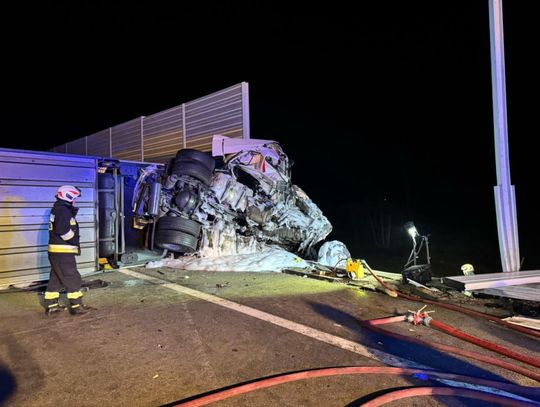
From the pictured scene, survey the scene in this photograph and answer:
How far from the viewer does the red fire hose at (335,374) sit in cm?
270

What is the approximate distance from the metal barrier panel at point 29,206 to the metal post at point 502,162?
7.36 metres

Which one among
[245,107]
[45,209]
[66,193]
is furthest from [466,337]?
[245,107]

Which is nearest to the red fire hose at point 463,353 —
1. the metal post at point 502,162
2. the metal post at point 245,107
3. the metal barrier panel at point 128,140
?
the metal post at point 502,162

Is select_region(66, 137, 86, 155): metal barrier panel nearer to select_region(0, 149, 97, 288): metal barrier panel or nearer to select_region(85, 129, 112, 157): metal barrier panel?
select_region(85, 129, 112, 157): metal barrier panel

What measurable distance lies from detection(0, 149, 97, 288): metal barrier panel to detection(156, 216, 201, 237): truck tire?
144 centimetres

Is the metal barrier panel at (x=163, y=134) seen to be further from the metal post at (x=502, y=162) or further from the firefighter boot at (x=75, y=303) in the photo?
the metal post at (x=502, y=162)

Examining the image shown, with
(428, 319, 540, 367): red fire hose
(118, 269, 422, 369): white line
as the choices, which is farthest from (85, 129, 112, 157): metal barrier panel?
(428, 319, 540, 367): red fire hose

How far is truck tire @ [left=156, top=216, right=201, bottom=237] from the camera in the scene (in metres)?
8.12

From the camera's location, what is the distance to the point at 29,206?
22.8ft

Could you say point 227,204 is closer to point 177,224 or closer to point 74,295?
point 177,224

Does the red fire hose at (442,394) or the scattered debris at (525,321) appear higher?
the scattered debris at (525,321)

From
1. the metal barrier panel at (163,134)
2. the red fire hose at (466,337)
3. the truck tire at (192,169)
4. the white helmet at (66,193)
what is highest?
the metal barrier panel at (163,134)

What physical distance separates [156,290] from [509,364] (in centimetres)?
486

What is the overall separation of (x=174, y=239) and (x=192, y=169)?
1536 millimetres
